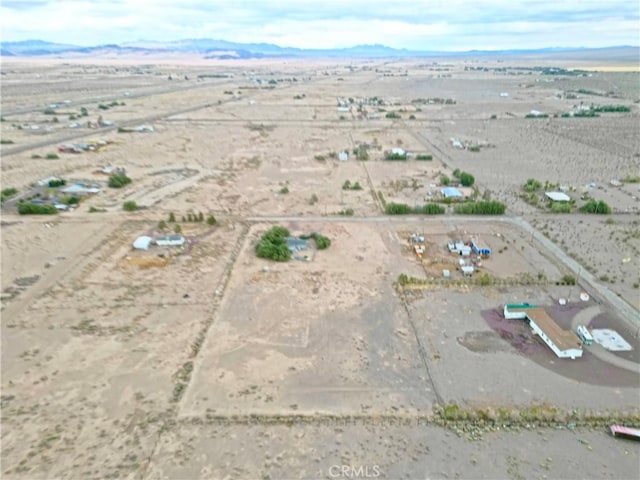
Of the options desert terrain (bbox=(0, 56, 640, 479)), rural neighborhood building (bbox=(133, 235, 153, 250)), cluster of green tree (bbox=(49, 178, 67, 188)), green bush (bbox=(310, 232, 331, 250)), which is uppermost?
cluster of green tree (bbox=(49, 178, 67, 188))

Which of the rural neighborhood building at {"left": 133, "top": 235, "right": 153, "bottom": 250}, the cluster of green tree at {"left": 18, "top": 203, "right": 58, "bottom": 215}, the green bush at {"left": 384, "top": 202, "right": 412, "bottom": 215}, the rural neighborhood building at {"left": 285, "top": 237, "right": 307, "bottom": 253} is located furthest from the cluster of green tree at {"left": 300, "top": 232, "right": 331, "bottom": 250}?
the cluster of green tree at {"left": 18, "top": 203, "right": 58, "bottom": 215}

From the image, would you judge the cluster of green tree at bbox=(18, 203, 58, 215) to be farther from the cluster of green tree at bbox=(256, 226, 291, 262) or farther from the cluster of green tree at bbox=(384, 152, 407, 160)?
the cluster of green tree at bbox=(384, 152, 407, 160)

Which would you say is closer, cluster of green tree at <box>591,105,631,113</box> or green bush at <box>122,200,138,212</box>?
green bush at <box>122,200,138,212</box>

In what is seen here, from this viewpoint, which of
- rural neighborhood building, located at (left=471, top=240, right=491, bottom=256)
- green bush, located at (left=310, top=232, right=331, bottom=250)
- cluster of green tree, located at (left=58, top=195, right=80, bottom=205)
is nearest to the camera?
rural neighborhood building, located at (left=471, top=240, right=491, bottom=256)

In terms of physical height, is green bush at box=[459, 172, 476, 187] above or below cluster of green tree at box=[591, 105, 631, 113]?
below

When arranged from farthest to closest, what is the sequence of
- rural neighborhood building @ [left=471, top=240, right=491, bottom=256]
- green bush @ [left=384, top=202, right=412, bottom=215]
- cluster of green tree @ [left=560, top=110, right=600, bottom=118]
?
1. cluster of green tree @ [left=560, top=110, right=600, bottom=118]
2. green bush @ [left=384, top=202, right=412, bottom=215]
3. rural neighborhood building @ [left=471, top=240, right=491, bottom=256]

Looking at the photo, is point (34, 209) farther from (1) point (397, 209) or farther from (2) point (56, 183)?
(1) point (397, 209)

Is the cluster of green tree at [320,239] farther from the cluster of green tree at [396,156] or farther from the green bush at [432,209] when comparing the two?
the cluster of green tree at [396,156]

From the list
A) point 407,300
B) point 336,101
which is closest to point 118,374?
point 407,300
